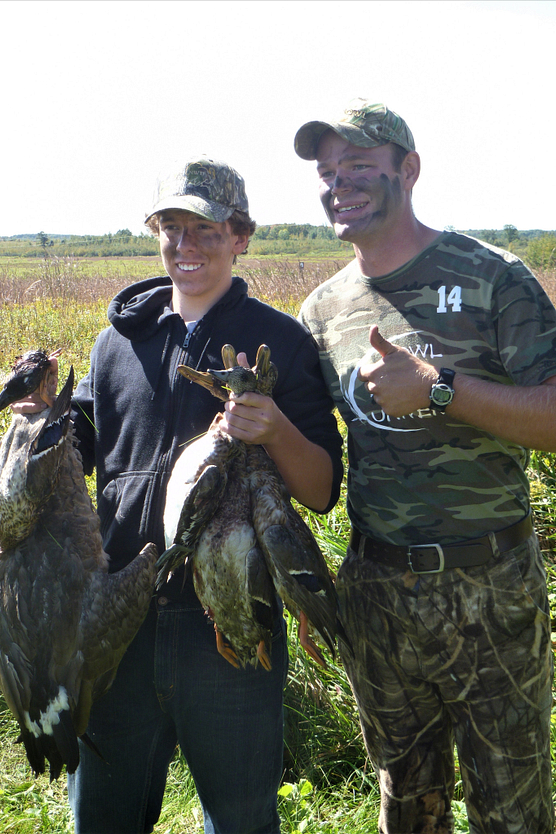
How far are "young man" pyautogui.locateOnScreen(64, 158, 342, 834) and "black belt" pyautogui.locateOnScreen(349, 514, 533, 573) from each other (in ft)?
1.36

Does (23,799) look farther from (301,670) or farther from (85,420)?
(85,420)

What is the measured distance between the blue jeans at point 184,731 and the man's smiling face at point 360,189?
1.76 metres

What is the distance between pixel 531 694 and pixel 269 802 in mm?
1173

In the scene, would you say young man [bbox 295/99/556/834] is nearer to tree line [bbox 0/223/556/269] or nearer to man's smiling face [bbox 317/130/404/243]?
man's smiling face [bbox 317/130/404/243]

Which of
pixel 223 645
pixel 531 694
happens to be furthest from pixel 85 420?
pixel 531 694

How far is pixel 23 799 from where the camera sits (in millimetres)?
3914

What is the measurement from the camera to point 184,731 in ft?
8.42

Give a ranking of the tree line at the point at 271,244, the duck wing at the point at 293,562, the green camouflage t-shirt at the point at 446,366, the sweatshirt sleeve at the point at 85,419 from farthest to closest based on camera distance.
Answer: the tree line at the point at 271,244
the sweatshirt sleeve at the point at 85,419
the green camouflage t-shirt at the point at 446,366
the duck wing at the point at 293,562

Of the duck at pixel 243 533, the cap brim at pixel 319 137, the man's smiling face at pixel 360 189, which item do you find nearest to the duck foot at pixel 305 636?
the duck at pixel 243 533

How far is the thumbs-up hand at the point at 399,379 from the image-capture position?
2.44 m

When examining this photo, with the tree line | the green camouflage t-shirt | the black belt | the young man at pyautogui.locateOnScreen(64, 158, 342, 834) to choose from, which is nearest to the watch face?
the green camouflage t-shirt

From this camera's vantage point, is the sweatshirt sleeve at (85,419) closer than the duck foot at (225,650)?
No

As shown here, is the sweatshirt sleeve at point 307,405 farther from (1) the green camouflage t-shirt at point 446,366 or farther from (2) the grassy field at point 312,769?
(2) the grassy field at point 312,769

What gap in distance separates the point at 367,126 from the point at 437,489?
164 cm
